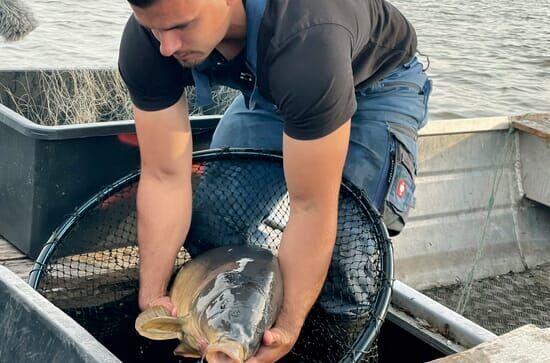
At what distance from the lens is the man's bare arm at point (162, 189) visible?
2431mm

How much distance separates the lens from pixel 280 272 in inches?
87.9

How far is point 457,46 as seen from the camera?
1077 cm

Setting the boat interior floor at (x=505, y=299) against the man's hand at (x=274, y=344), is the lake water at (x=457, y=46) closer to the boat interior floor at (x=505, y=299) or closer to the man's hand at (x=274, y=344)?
the boat interior floor at (x=505, y=299)

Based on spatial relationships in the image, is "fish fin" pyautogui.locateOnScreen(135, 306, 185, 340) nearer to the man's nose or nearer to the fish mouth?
the fish mouth

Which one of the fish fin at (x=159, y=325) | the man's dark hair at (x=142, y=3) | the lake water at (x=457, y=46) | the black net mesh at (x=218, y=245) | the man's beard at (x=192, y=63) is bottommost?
the lake water at (x=457, y=46)

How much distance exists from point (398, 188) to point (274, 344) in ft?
2.55

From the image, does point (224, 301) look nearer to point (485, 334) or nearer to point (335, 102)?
point (335, 102)

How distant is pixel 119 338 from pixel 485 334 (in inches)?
43.8

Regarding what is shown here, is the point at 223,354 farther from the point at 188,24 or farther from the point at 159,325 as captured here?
the point at 188,24

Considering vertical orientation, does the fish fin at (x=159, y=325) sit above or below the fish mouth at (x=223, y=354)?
below

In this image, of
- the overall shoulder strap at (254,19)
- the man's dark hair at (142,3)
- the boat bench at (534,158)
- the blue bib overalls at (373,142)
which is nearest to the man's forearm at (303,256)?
the blue bib overalls at (373,142)

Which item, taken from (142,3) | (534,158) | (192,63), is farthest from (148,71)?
(534,158)

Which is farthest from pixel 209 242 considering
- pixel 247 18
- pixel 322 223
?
pixel 247 18

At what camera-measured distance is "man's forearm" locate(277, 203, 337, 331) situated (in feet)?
7.11
